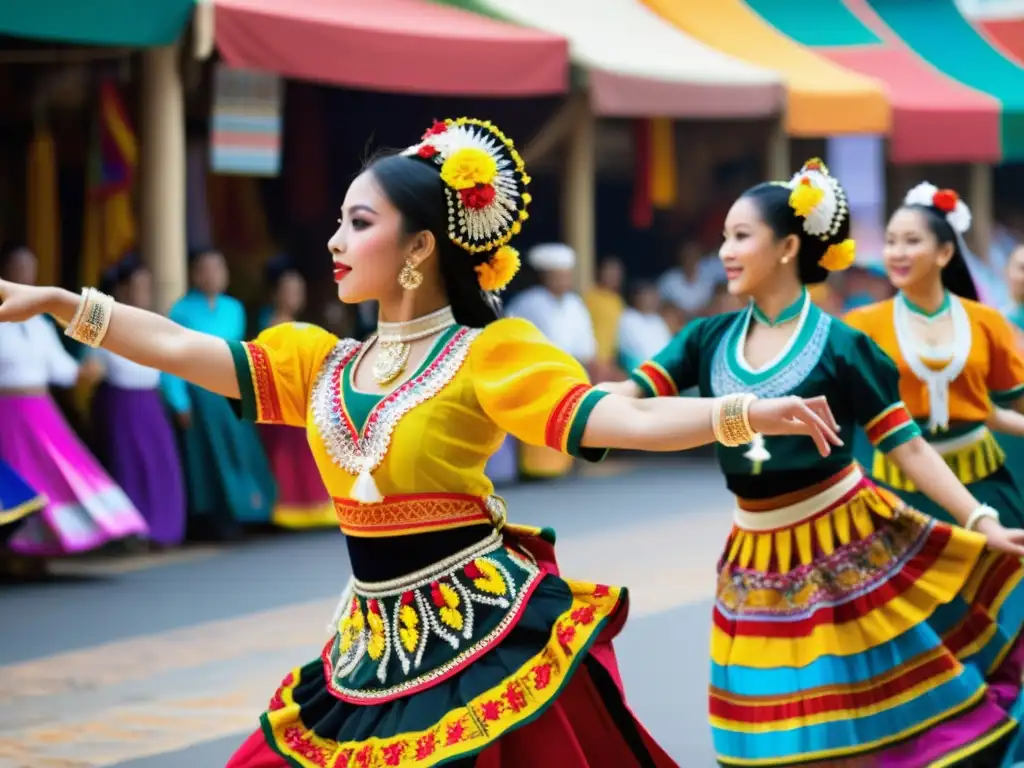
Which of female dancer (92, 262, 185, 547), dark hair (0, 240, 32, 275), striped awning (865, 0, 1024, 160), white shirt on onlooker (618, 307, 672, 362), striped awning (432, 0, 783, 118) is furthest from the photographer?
striped awning (865, 0, 1024, 160)

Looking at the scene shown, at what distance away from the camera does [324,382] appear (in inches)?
154

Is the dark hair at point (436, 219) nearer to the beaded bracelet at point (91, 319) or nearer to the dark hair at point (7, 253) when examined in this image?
the beaded bracelet at point (91, 319)

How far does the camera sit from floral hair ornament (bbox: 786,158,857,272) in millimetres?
5020

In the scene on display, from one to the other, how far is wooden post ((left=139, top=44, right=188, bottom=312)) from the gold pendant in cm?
621

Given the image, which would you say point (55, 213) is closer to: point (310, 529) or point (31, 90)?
point (31, 90)

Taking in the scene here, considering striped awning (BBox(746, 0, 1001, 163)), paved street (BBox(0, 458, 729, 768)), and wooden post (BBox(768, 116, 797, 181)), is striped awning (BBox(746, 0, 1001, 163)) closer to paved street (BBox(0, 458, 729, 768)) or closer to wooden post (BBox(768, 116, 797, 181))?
wooden post (BBox(768, 116, 797, 181))

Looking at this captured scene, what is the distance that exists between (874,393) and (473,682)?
1649 mm

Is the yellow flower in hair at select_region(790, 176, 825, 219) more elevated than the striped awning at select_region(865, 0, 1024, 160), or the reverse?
the striped awning at select_region(865, 0, 1024, 160)

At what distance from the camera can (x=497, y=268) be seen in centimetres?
390

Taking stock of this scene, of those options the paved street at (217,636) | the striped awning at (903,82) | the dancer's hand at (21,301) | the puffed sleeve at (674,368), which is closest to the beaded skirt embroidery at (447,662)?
the dancer's hand at (21,301)

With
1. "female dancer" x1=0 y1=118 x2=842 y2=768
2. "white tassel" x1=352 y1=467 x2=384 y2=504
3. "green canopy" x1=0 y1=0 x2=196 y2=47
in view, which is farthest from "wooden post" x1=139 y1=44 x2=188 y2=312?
"white tassel" x1=352 y1=467 x2=384 y2=504

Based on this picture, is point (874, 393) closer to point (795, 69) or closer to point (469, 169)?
point (469, 169)

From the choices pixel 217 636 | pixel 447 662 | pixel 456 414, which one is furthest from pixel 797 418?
pixel 217 636

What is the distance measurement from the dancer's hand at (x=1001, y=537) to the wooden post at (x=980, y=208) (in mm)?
14020
